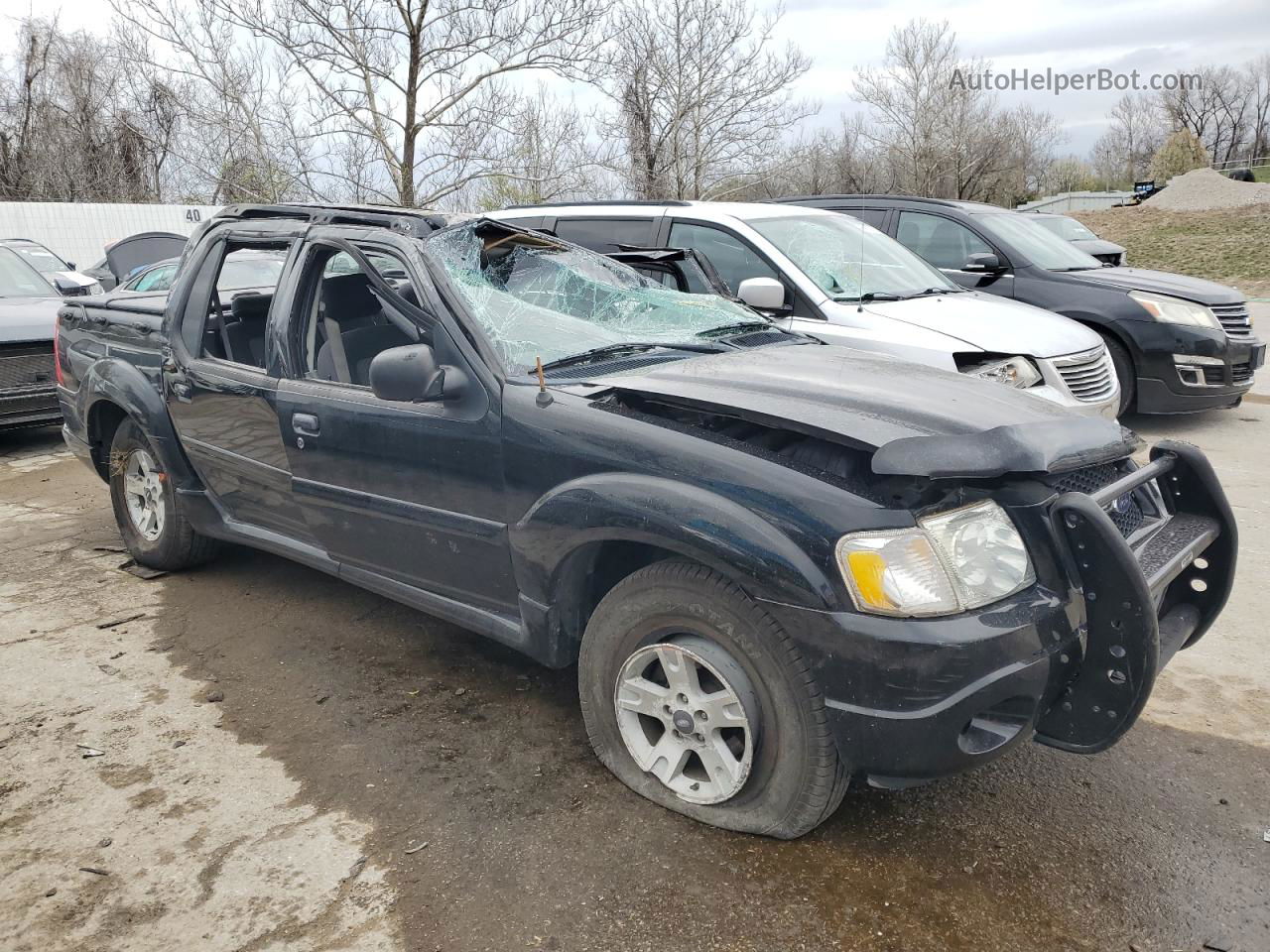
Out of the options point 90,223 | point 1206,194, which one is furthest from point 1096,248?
point 1206,194

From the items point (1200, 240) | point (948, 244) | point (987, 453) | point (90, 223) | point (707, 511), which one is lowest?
point (707, 511)

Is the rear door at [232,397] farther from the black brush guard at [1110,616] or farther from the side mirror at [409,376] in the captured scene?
the black brush guard at [1110,616]

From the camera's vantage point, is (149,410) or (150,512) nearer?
(149,410)

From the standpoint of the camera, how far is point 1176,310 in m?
7.88

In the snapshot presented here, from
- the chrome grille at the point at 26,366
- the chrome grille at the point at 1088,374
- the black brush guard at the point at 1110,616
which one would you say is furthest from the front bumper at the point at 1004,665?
the chrome grille at the point at 26,366

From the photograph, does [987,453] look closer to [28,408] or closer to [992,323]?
[992,323]

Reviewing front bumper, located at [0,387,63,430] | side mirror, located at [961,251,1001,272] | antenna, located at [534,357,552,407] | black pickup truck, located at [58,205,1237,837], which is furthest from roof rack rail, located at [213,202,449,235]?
side mirror, located at [961,251,1001,272]

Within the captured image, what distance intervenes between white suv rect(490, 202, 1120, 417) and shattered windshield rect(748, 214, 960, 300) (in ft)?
0.04

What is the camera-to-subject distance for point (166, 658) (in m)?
4.09

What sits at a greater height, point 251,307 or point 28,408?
point 251,307

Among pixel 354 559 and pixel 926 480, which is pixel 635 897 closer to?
pixel 926 480

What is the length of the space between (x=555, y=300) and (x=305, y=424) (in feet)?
3.46

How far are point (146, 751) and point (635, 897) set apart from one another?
1.82 meters

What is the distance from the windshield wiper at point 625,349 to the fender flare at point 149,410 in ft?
7.34
